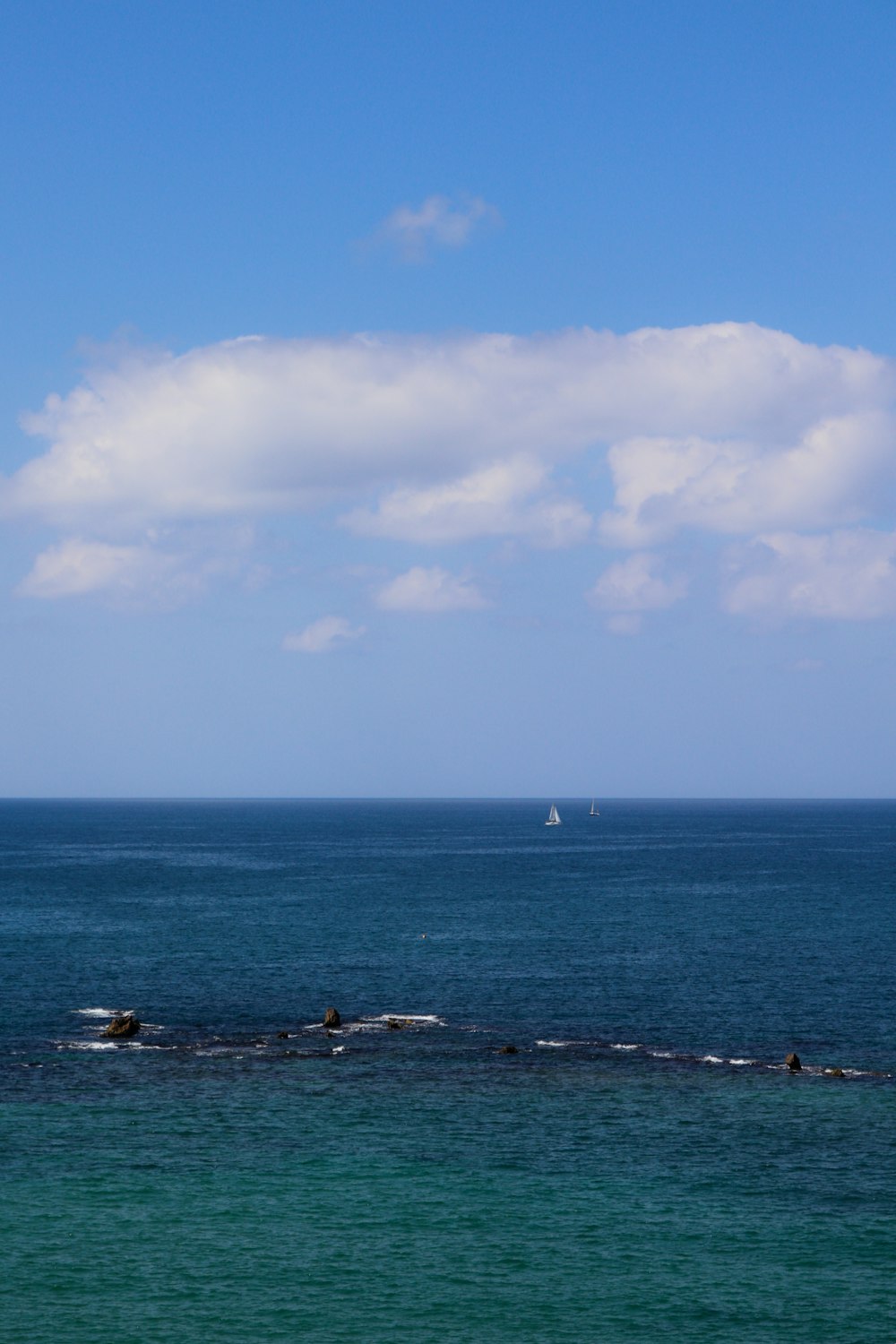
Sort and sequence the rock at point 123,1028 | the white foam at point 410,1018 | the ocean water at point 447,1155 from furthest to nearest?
the white foam at point 410,1018
the rock at point 123,1028
the ocean water at point 447,1155

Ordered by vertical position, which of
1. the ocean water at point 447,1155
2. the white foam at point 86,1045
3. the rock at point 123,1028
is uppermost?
the rock at point 123,1028

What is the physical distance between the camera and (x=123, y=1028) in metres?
97.8

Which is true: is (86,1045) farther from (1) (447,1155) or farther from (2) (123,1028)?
(1) (447,1155)

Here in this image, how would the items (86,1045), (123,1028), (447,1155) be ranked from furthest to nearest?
(123,1028) < (86,1045) < (447,1155)

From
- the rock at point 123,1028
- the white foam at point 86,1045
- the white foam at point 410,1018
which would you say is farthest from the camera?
the white foam at point 410,1018

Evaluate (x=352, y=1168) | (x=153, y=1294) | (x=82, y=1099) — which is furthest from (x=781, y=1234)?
(x=82, y=1099)

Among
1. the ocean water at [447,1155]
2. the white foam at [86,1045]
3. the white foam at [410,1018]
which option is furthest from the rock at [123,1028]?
the white foam at [410,1018]

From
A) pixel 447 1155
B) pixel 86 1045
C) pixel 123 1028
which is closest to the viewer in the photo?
pixel 447 1155

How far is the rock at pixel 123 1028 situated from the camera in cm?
9731

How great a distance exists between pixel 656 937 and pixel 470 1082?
257 feet

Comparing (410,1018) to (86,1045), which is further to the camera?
(410,1018)

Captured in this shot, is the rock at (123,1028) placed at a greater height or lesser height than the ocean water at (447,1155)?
greater

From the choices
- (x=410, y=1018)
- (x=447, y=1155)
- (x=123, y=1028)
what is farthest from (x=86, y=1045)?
(x=447, y=1155)

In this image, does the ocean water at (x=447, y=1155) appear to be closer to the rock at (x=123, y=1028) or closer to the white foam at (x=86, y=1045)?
the white foam at (x=86, y=1045)
